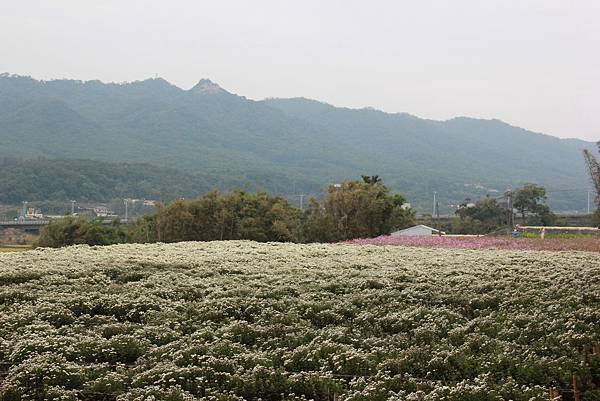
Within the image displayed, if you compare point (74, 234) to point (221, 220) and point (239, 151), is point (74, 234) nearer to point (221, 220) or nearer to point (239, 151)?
point (221, 220)

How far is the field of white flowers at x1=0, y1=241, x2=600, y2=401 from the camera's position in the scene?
8.27 metres

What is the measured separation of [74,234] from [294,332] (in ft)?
145

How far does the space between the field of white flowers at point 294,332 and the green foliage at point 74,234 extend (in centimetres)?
3397

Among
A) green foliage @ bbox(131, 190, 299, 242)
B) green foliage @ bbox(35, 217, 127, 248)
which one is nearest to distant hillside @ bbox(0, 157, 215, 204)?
green foliage @ bbox(35, 217, 127, 248)

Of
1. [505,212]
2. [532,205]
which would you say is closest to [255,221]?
[532,205]

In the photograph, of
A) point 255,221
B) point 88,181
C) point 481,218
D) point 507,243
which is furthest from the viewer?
point 88,181

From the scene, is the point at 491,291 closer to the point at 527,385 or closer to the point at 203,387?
the point at 527,385

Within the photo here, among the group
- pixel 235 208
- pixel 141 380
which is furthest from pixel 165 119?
pixel 141 380

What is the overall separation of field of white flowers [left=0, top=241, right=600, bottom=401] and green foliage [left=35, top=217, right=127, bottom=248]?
33972mm

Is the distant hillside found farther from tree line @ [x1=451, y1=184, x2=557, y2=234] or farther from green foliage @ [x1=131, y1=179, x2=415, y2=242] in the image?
green foliage @ [x1=131, y1=179, x2=415, y2=242]

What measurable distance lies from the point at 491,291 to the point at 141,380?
8176 millimetres

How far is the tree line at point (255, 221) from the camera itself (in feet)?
155

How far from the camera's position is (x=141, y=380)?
8375 millimetres

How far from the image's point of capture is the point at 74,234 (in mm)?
51219
